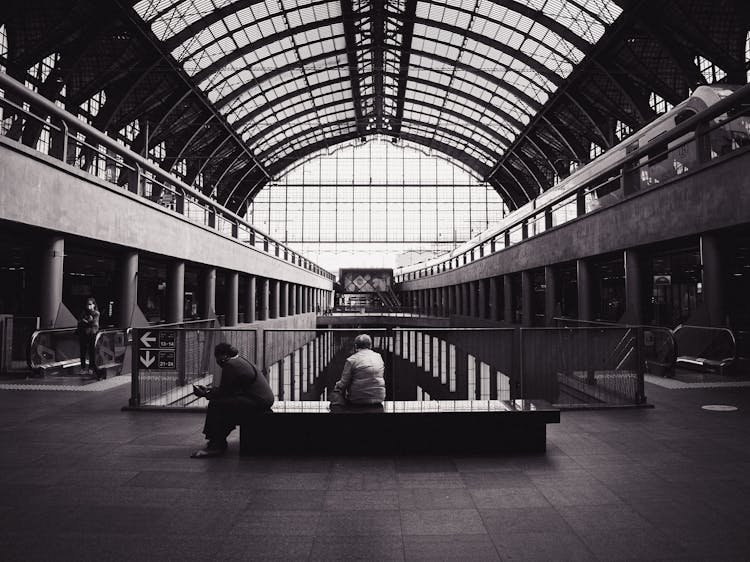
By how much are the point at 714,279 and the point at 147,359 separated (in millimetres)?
11694

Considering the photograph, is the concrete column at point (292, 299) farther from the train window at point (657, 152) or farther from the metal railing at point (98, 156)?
the train window at point (657, 152)

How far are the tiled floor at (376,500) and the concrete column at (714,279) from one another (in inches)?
208

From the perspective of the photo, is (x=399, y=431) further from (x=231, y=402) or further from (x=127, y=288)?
(x=127, y=288)

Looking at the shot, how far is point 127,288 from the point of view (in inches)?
559

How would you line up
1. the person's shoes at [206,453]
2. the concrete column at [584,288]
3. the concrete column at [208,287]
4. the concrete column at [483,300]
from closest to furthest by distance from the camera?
the person's shoes at [206,453]
the concrete column at [584,288]
the concrete column at [208,287]
the concrete column at [483,300]

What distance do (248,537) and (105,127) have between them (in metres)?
34.7

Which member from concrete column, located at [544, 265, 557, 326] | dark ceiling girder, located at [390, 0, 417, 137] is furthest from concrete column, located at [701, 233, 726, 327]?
dark ceiling girder, located at [390, 0, 417, 137]

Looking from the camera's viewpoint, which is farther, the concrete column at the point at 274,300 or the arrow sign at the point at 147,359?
the concrete column at the point at 274,300

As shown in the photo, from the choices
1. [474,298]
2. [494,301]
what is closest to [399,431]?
[494,301]

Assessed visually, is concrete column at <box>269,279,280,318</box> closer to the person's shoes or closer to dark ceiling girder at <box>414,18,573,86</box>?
dark ceiling girder at <box>414,18,573,86</box>

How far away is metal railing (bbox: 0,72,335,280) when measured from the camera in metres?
10.3

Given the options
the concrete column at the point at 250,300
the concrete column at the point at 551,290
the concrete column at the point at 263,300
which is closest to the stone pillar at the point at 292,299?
the concrete column at the point at 263,300

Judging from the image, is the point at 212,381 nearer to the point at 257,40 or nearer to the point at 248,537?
the point at 248,537

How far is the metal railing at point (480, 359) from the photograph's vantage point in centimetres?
847
